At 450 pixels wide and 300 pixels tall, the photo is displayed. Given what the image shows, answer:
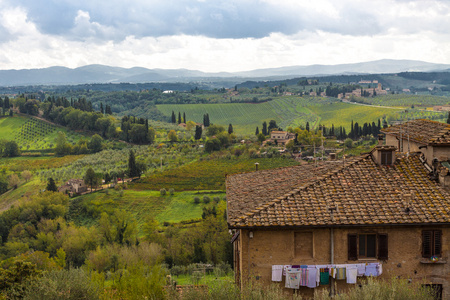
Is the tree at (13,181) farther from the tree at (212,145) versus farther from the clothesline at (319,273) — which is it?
the clothesline at (319,273)

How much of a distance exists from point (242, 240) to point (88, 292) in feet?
15.5

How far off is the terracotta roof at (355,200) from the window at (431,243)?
0.57 m

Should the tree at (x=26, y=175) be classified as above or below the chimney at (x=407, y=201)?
below

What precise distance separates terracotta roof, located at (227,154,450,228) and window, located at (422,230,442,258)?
1.87 feet

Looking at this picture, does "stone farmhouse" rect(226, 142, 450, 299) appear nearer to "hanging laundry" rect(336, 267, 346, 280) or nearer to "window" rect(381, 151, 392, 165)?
"hanging laundry" rect(336, 267, 346, 280)

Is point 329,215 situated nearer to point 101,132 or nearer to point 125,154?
point 125,154

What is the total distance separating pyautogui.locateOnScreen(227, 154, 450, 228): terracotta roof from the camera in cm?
1299

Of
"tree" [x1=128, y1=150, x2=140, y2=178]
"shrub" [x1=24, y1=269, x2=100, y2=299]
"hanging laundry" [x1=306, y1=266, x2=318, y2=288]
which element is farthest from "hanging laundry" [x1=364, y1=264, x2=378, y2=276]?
"tree" [x1=128, y1=150, x2=140, y2=178]

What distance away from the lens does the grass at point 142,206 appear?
74125 millimetres

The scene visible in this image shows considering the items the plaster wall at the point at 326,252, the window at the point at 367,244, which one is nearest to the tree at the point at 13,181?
the plaster wall at the point at 326,252

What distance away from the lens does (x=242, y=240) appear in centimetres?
1317

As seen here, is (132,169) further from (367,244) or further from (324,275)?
(367,244)

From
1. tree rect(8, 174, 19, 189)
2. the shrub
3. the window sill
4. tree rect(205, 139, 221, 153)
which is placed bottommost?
tree rect(8, 174, 19, 189)

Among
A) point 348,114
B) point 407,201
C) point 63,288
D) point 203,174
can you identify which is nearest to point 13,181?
point 203,174
